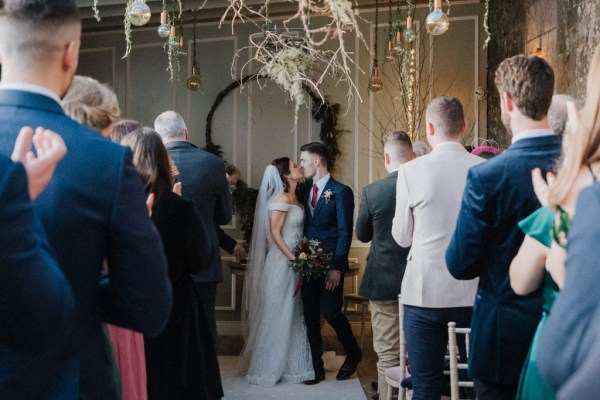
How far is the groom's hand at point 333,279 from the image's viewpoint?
5.63 metres

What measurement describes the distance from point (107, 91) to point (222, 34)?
234 inches

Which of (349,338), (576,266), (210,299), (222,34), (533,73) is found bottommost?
(349,338)

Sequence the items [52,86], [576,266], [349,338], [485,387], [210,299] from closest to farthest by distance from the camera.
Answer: [576,266]
[52,86]
[485,387]
[210,299]
[349,338]

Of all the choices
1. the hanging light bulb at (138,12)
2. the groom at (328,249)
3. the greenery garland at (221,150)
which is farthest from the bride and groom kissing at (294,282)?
the hanging light bulb at (138,12)

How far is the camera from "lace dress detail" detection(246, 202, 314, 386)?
18.5ft

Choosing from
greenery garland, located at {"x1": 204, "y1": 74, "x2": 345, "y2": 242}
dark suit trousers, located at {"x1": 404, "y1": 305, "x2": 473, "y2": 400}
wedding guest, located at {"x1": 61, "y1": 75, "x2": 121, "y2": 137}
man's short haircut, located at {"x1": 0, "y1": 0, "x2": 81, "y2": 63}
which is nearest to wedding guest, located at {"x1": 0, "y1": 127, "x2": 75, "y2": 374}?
man's short haircut, located at {"x1": 0, "y1": 0, "x2": 81, "y2": 63}

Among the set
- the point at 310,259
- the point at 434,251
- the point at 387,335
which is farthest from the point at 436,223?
the point at 310,259

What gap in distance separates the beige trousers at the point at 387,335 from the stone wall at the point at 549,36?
1969 mm

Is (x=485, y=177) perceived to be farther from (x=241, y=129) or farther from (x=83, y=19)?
(x=83, y=19)

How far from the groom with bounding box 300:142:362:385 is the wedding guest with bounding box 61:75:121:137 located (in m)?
3.55

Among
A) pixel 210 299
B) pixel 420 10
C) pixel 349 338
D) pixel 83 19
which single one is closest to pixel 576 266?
pixel 210 299

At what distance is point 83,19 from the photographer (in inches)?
312

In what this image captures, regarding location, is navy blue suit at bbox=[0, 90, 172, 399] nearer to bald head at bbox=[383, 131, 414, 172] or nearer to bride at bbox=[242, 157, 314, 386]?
bald head at bbox=[383, 131, 414, 172]

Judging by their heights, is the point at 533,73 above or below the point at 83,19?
below
